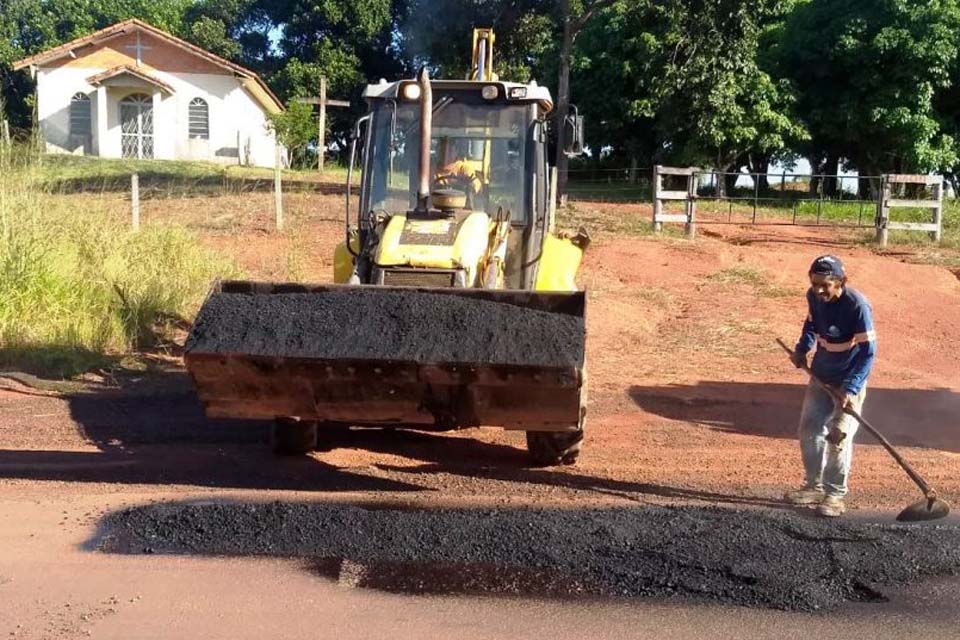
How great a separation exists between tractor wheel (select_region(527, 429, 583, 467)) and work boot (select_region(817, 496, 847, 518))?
1615mm

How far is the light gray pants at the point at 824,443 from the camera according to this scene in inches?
245

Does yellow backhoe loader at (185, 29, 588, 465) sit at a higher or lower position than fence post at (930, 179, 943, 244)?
lower

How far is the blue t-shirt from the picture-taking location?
20.1ft

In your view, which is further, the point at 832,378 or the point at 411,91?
the point at 411,91

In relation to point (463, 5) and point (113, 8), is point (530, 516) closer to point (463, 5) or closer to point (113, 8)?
point (463, 5)

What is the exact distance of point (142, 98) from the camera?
118 feet

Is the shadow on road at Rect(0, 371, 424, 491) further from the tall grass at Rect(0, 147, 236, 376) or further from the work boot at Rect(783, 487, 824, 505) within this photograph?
the work boot at Rect(783, 487, 824, 505)

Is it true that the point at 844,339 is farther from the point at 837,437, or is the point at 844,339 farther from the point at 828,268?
the point at 837,437

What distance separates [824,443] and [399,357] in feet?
9.00

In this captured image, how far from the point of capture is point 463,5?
23344mm

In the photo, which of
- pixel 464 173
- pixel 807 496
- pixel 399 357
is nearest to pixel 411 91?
pixel 464 173

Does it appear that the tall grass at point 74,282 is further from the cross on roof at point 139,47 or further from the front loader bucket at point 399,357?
the cross on roof at point 139,47

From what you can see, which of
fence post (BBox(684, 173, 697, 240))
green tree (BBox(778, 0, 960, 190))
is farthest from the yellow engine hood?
green tree (BBox(778, 0, 960, 190))

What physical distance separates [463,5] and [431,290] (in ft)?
60.8
